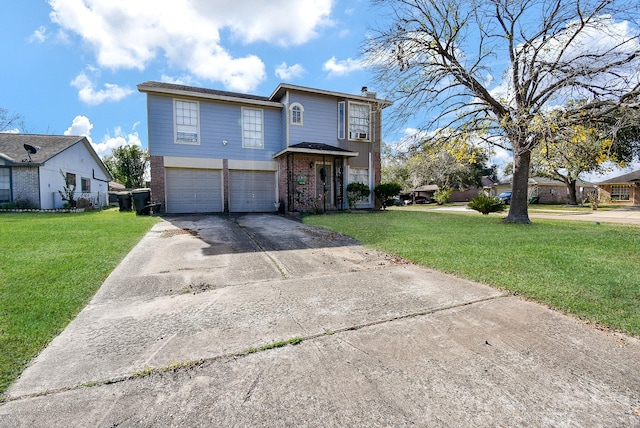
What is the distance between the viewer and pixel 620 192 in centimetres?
3150

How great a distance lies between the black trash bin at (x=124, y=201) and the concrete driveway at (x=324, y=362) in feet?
49.2

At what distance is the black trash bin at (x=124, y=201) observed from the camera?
1647cm

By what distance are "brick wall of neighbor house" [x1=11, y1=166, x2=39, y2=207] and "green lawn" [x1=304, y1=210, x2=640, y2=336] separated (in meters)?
16.9

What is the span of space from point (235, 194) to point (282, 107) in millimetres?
4795

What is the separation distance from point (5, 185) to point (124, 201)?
559 cm

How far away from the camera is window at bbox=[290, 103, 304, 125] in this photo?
14.3 m

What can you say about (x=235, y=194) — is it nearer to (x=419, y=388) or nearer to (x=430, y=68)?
(x=430, y=68)

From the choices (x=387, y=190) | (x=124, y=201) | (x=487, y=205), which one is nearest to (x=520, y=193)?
(x=487, y=205)

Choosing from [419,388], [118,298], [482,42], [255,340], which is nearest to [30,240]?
[118,298]

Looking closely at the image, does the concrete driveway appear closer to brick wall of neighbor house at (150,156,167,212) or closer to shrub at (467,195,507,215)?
brick wall of neighbor house at (150,156,167,212)

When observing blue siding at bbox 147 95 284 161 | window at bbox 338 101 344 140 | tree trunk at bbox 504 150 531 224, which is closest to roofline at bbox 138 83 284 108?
blue siding at bbox 147 95 284 161

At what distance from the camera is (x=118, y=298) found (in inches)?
135

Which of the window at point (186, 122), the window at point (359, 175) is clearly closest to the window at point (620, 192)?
the window at point (359, 175)

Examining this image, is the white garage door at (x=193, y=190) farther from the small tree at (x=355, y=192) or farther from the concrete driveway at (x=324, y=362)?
the concrete driveway at (x=324, y=362)
